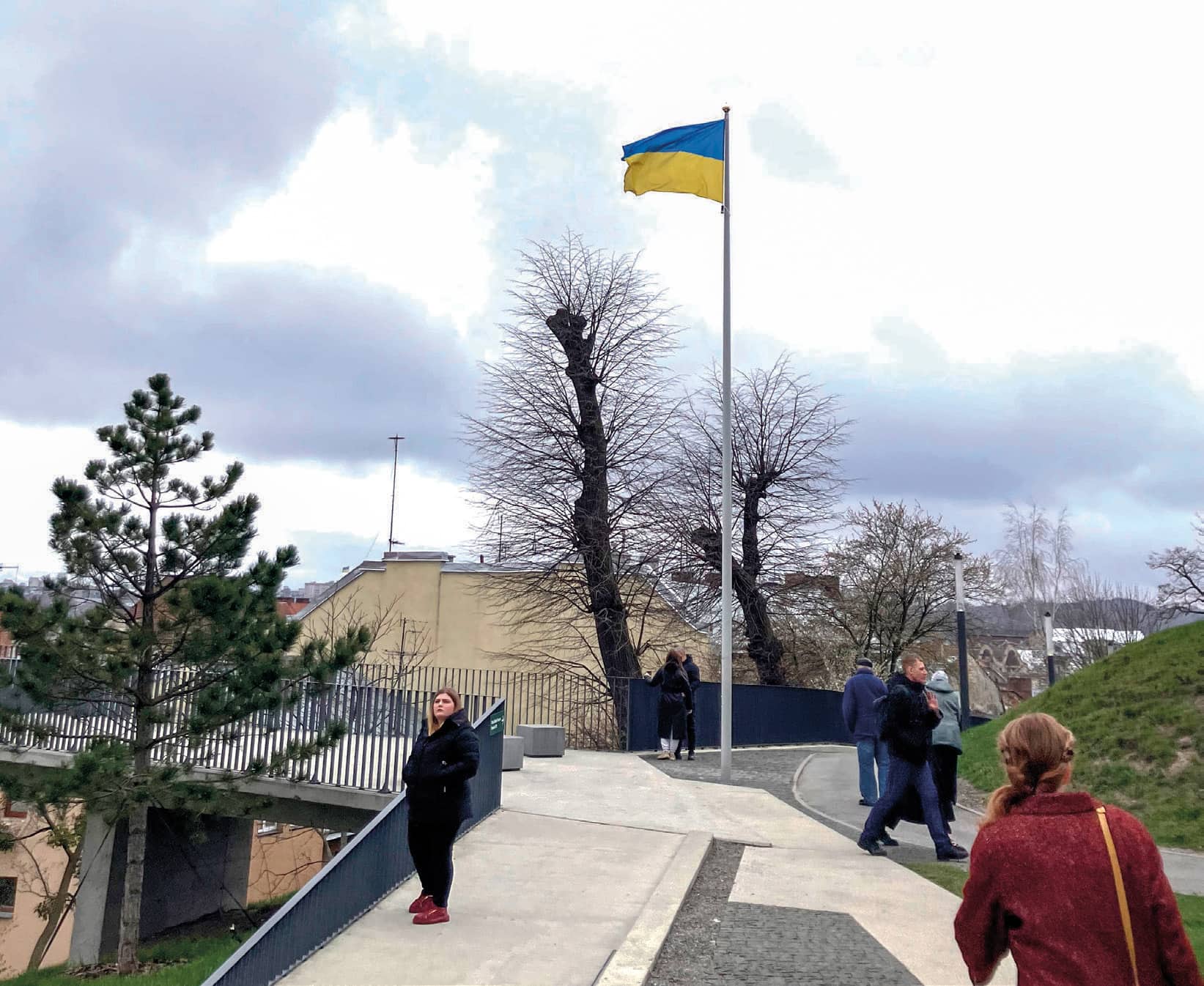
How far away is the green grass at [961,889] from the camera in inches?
269

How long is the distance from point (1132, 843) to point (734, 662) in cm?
2897

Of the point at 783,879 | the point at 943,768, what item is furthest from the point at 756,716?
the point at 783,879

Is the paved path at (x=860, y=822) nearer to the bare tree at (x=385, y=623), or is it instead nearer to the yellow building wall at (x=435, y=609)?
the yellow building wall at (x=435, y=609)

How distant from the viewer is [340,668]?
12750mm

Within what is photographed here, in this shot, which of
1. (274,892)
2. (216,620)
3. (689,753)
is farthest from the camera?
(274,892)

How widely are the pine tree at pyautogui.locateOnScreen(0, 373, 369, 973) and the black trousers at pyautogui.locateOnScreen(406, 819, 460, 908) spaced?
19.9 ft

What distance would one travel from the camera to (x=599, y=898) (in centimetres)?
723

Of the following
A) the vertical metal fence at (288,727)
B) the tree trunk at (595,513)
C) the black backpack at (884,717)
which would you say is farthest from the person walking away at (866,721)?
the tree trunk at (595,513)

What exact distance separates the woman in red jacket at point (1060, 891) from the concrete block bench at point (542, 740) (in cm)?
1317

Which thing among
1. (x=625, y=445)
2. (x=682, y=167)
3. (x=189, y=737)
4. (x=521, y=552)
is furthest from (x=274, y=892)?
(x=682, y=167)

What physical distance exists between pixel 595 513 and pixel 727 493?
32.0 ft

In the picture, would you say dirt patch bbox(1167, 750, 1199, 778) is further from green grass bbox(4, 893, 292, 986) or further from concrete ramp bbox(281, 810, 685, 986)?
green grass bbox(4, 893, 292, 986)

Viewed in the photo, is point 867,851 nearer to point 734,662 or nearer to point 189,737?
point 189,737

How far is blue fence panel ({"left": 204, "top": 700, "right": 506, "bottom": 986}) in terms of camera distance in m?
5.13
